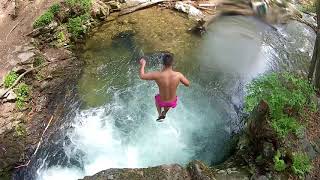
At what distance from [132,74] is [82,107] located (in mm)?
1889

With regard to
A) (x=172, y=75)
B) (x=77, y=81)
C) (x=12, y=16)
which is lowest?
(x=77, y=81)

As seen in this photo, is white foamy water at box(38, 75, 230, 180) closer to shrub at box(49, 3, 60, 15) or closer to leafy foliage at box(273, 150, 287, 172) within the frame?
leafy foliage at box(273, 150, 287, 172)

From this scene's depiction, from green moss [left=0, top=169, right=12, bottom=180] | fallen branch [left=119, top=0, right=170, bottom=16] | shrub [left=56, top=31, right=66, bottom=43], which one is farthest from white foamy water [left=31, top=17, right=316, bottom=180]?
fallen branch [left=119, top=0, right=170, bottom=16]

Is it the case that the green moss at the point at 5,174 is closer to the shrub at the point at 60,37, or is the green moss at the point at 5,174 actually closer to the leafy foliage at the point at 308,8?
the shrub at the point at 60,37

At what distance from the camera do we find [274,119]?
27.7ft

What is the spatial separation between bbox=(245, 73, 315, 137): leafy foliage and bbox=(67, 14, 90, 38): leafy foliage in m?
6.59

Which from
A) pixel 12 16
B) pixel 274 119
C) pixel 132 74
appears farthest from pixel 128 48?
pixel 274 119

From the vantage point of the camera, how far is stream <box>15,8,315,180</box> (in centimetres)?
980

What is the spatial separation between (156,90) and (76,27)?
3.89 meters

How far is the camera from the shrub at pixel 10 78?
11328 mm

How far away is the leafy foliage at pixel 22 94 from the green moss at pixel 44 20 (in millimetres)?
2440

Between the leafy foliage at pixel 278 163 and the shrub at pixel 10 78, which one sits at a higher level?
the leafy foliage at pixel 278 163

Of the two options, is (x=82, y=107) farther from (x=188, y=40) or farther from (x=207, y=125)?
(x=188, y=40)

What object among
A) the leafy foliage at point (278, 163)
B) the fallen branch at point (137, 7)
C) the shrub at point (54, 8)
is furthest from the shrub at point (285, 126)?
the shrub at point (54, 8)
